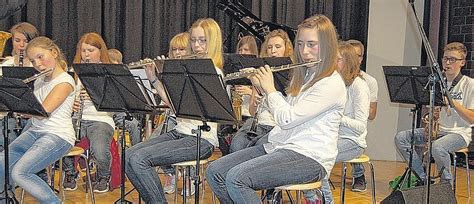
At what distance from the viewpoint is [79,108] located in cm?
442

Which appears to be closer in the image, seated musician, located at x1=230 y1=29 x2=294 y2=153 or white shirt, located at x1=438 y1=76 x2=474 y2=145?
seated musician, located at x1=230 y1=29 x2=294 y2=153

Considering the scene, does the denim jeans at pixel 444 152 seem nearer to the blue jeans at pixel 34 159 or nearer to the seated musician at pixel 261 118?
the seated musician at pixel 261 118

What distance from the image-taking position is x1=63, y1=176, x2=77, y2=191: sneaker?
16.0 feet

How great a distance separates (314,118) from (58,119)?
1.67m

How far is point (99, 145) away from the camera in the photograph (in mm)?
4523

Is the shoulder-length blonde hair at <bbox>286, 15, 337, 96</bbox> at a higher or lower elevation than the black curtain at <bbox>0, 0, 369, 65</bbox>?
lower

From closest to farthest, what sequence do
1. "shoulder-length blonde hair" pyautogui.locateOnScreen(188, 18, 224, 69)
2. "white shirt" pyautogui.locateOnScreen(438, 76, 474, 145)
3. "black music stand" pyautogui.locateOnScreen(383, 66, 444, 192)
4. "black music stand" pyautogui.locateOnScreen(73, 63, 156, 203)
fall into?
"black music stand" pyautogui.locateOnScreen(73, 63, 156, 203), "shoulder-length blonde hair" pyautogui.locateOnScreen(188, 18, 224, 69), "black music stand" pyautogui.locateOnScreen(383, 66, 444, 192), "white shirt" pyautogui.locateOnScreen(438, 76, 474, 145)

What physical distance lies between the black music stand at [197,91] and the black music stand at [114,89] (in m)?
0.29

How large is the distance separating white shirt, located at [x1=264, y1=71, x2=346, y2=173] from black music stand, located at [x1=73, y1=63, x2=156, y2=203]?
0.83 m

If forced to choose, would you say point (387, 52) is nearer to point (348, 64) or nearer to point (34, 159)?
point (348, 64)

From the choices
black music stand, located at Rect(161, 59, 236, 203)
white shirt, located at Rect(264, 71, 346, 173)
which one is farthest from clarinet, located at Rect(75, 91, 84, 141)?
white shirt, located at Rect(264, 71, 346, 173)

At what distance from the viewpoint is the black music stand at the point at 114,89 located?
10.8 ft

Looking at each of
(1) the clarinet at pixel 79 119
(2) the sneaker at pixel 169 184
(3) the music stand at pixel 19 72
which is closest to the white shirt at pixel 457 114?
(2) the sneaker at pixel 169 184

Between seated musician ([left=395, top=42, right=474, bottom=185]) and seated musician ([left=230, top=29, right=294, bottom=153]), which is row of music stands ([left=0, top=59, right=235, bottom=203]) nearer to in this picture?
seated musician ([left=230, top=29, right=294, bottom=153])
